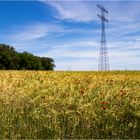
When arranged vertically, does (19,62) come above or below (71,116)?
above

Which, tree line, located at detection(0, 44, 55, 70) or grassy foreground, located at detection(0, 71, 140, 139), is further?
tree line, located at detection(0, 44, 55, 70)

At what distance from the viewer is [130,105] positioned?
34.2 ft

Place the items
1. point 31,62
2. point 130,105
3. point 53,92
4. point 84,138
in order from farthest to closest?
point 31,62
point 53,92
point 130,105
point 84,138

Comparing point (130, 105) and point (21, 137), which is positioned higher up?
point (130, 105)

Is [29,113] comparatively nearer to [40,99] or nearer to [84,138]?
[40,99]

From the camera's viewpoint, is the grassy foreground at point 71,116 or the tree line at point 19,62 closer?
the grassy foreground at point 71,116

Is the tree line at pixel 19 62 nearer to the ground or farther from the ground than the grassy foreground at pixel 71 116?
farther from the ground

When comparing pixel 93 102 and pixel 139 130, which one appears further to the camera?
pixel 93 102

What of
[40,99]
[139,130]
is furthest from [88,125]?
[40,99]

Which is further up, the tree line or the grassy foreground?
the tree line

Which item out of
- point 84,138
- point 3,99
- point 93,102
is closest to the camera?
point 84,138

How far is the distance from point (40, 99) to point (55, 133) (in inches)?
89.3

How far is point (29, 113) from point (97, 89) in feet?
9.30

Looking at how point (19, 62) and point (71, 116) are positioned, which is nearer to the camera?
point (71, 116)
